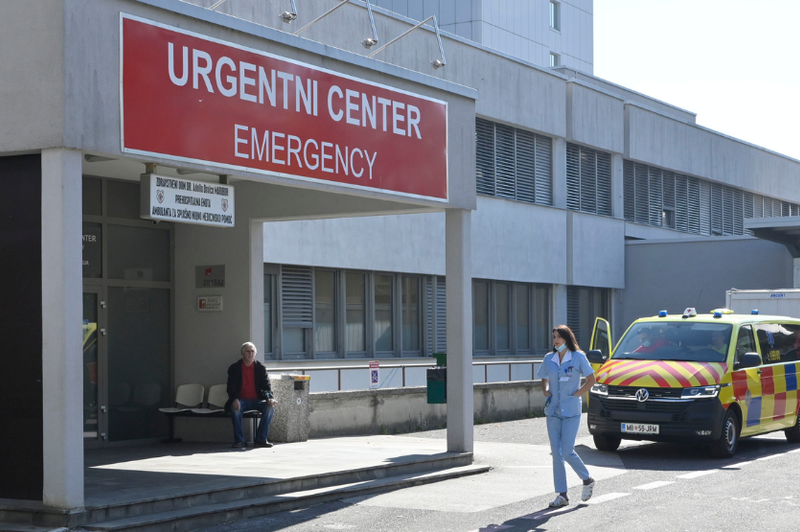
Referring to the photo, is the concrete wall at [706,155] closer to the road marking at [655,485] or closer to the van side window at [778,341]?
the van side window at [778,341]

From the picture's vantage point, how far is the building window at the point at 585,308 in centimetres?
3073

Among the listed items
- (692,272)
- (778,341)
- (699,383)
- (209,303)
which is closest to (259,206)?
(209,303)

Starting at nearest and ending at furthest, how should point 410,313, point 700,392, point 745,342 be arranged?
1. point 700,392
2. point 745,342
3. point 410,313

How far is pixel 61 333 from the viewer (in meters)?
9.19

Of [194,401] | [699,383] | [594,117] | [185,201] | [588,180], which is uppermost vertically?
[594,117]

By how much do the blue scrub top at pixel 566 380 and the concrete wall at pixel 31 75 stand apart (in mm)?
5279

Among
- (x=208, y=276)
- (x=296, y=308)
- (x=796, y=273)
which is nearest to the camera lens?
(x=208, y=276)

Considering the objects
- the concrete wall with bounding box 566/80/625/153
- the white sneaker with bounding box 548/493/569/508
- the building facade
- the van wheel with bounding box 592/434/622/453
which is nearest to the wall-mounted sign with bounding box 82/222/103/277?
the building facade

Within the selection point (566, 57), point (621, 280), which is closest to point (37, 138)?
point (621, 280)

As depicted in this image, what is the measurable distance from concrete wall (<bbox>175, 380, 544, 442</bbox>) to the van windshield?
14.7ft

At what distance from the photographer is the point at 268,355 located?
65.4ft

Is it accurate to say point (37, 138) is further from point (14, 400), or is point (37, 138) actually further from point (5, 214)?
point (14, 400)

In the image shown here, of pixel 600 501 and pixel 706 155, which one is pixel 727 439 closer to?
pixel 600 501

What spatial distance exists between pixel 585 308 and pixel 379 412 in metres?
14.3
